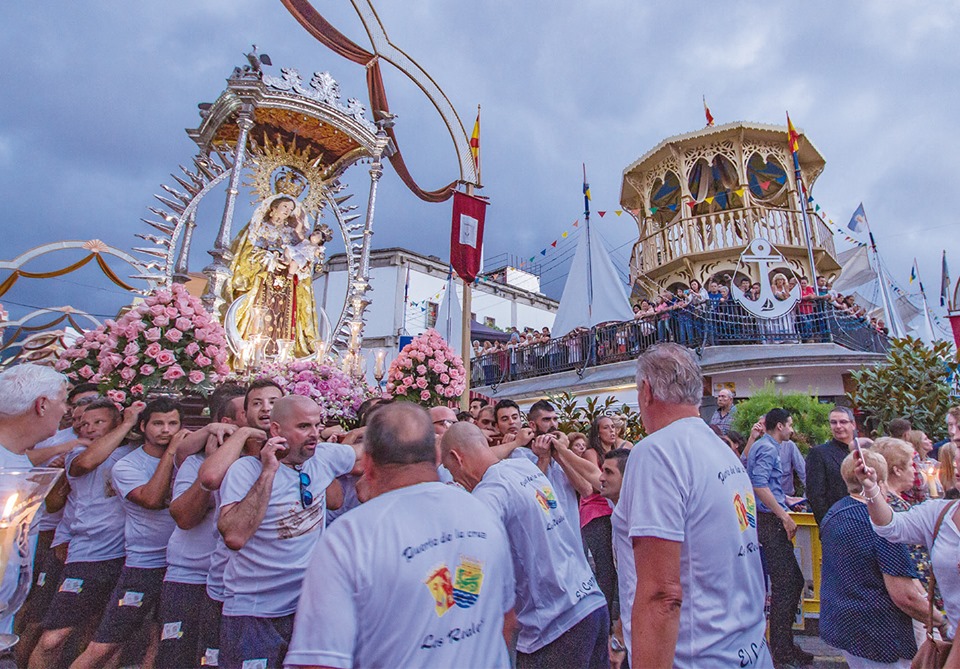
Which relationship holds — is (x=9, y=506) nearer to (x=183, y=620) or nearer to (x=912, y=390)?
(x=183, y=620)

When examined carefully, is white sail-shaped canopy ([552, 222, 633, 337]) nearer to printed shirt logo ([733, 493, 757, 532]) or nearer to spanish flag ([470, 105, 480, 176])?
spanish flag ([470, 105, 480, 176])

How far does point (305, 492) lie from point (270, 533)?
0.87 ft

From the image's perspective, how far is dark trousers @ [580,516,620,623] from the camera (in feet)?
16.0

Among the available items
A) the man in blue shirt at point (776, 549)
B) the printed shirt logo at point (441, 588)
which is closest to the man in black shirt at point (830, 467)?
the man in blue shirt at point (776, 549)

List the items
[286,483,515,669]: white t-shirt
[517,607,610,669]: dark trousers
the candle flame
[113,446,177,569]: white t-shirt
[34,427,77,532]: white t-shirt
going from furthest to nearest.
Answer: [34,427,77,532]: white t-shirt < [113,446,177,569]: white t-shirt < [517,607,610,669]: dark trousers < the candle flame < [286,483,515,669]: white t-shirt

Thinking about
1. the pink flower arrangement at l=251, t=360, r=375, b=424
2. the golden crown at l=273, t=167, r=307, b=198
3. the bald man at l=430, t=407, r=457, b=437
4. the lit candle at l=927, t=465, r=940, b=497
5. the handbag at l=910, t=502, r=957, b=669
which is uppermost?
the golden crown at l=273, t=167, r=307, b=198

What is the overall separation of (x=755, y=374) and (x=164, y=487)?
12395mm

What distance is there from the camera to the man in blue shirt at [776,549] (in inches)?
187

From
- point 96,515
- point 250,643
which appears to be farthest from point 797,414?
point 96,515

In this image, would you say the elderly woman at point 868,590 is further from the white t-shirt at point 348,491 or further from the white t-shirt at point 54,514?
the white t-shirt at point 54,514

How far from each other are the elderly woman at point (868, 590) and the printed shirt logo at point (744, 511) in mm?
819

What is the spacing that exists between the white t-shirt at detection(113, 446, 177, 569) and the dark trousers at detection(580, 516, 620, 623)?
3274 millimetres

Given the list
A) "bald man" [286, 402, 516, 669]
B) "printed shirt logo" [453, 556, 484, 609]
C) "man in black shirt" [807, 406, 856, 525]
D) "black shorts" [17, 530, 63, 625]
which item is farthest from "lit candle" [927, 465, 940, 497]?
"black shorts" [17, 530, 63, 625]

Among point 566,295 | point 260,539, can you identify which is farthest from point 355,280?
point 260,539
